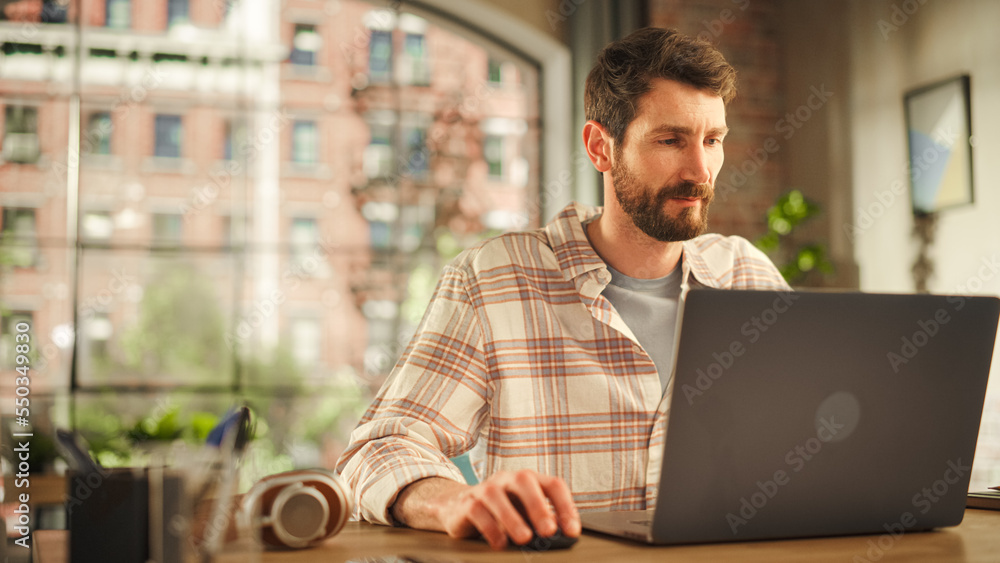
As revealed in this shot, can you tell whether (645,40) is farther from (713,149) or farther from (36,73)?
(36,73)

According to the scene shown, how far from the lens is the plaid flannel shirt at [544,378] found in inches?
57.9

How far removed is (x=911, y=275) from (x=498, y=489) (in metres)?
3.12

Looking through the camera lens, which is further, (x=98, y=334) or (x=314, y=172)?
(x=314, y=172)

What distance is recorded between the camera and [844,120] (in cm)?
392

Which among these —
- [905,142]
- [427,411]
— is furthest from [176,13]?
[427,411]

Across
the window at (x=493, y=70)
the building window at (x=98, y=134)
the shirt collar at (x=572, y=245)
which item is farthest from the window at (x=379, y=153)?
the shirt collar at (x=572, y=245)

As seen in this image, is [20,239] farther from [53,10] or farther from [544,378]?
[544,378]

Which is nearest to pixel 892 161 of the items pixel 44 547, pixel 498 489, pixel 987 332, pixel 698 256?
Result: pixel 698 256

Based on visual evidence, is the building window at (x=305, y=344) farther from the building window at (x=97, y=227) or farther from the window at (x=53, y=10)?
the window at (x=53, y=10)

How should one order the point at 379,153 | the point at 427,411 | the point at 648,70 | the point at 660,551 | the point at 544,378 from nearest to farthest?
the point at 660,551, the point at 427,411, the point at 544,378, the point at 648,70, the point at 379,153

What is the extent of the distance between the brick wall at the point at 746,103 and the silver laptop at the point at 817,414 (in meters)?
3.25

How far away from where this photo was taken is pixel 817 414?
3.01 feet

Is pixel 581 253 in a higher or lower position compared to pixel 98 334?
higher

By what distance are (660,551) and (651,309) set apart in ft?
2.49
